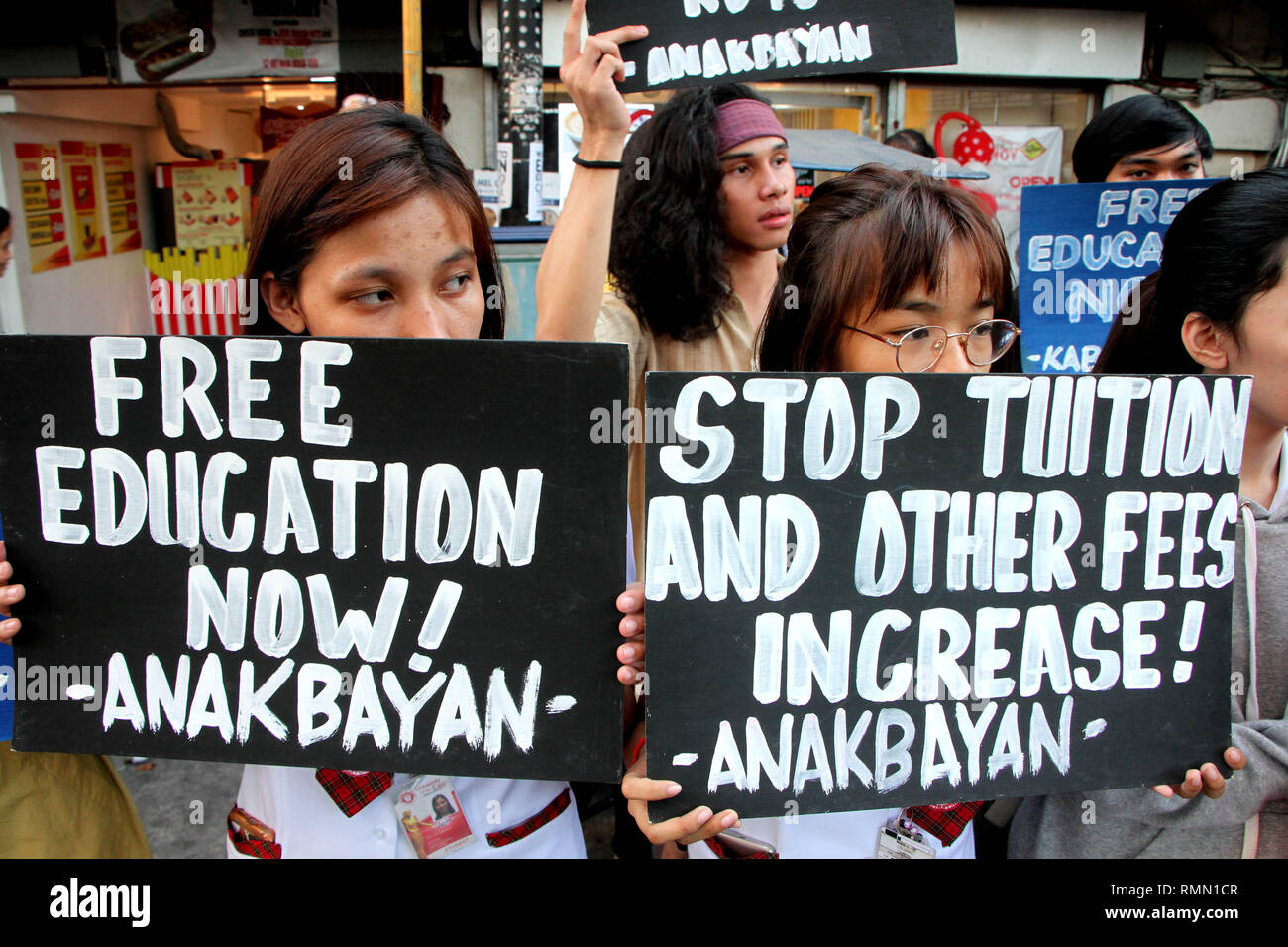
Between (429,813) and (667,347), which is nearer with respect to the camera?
(429,813)

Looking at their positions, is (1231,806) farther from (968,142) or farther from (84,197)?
(968,142)

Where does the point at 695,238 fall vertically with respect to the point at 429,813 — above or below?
above

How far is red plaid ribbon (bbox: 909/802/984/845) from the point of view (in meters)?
1.41

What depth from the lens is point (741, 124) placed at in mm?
2479

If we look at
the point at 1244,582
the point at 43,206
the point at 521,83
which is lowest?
the point at 1244,582

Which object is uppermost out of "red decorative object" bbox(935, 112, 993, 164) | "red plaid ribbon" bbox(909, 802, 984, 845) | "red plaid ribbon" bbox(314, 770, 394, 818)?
"red decorative object" bbox(935, 112, 993, 164)

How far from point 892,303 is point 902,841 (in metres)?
0.86

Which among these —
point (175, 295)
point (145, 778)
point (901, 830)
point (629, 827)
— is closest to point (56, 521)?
point (901, 830)

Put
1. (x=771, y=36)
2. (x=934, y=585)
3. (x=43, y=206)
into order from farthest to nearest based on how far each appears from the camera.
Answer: (x=43, y=206) < (x=771, y=36) < (x=934, y=585)

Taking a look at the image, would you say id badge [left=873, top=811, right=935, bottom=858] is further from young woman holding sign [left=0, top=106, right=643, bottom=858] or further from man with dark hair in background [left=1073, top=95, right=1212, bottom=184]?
man with dark hair in background [left=1073, top=95, right=1212, bottom=184]

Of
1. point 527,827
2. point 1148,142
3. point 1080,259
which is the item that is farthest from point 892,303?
point 1148,142

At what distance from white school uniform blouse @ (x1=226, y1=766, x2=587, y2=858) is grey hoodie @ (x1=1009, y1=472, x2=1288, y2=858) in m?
0.84

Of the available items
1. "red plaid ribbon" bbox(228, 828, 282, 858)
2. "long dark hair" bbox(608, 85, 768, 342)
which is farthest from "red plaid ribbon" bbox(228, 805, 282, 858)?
"long dark hair" bbox(608, 85, 768, 342)

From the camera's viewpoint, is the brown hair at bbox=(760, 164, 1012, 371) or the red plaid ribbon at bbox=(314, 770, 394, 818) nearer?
the red plaid ribbon at bbox=(314, 770, 394, 818)
